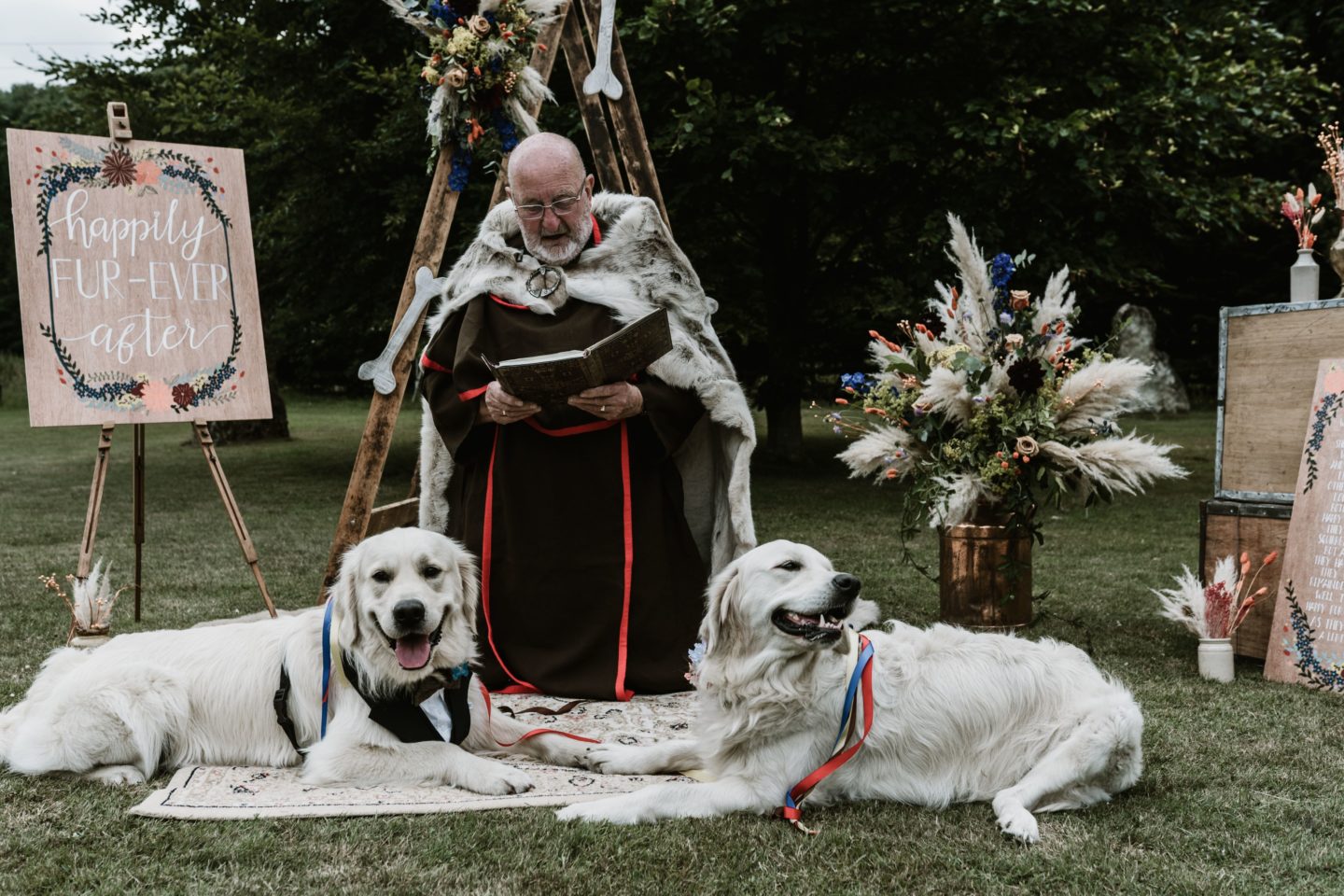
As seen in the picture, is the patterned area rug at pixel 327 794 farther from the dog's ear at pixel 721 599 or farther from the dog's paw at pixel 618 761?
the dog's ear at pixel 721 599

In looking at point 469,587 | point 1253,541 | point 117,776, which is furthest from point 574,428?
point 1253,541

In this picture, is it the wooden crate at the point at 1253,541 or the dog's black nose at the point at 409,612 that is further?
the wooden crate at the point at 1253,541

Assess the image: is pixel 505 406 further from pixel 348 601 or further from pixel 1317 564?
pixel 1317 564

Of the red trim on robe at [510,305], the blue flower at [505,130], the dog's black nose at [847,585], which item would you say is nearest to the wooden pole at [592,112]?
the blue flower at [505,130]

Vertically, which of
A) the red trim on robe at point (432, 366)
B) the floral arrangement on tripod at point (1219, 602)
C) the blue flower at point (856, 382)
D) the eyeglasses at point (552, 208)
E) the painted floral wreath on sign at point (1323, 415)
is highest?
the eyeglasses at point (552, 208)

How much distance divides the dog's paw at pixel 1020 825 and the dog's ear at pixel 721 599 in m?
0.90

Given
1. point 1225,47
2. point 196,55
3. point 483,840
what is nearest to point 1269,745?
point 483,840

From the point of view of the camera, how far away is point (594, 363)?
3971 mm

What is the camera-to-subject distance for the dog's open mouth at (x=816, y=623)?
3047 millimetres

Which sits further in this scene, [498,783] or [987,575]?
[987,575]

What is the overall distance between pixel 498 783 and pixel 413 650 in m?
0.46

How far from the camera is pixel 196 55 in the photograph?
52.3 ft

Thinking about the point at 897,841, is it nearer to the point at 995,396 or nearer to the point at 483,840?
the point at 483,840

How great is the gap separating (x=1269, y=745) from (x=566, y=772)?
7.54 ft
